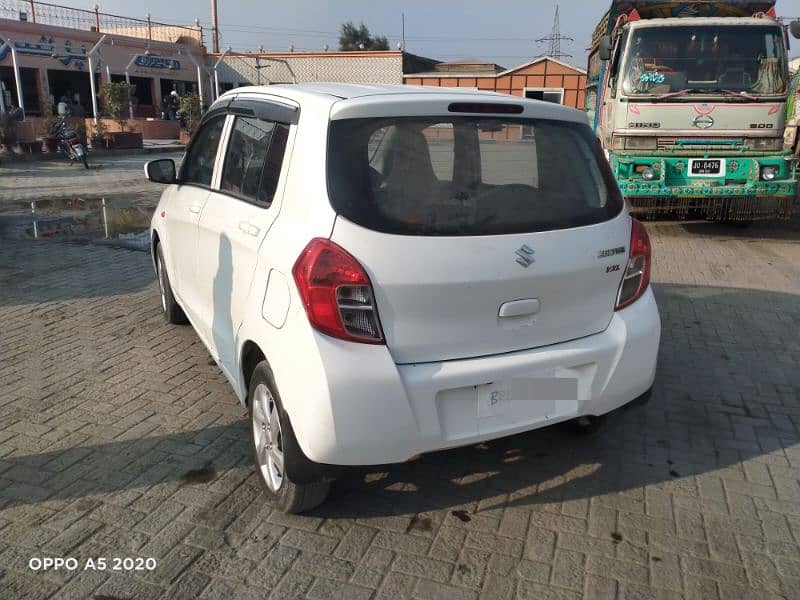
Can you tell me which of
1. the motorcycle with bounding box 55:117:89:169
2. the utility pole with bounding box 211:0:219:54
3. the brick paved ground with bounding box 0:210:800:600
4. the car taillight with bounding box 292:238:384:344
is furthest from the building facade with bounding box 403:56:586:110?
the car taillight with bounding box 292:238:384:344

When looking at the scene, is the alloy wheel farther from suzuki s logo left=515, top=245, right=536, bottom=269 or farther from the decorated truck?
the decorated truck

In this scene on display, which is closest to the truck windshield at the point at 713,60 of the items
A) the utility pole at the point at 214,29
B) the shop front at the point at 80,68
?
the shop front at the point at 80,68

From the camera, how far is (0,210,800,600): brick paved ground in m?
2.62

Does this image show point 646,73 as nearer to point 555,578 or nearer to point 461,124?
point 461,124

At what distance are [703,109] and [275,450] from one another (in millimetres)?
7718

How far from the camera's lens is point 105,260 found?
7734mm

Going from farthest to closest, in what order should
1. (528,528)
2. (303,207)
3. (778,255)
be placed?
(778,255) < (528,528) < (303,207)

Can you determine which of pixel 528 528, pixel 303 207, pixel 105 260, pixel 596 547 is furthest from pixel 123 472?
pixel 105 260

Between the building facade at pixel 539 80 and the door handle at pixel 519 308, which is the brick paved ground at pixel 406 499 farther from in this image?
the building facade at pixel 539 80

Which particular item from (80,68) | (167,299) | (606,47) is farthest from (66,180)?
(80,68)

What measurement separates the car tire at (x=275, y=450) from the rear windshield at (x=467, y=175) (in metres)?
0.88

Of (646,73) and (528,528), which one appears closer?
(528,528)

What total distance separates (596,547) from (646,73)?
7394 mm

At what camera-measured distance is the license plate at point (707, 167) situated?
8641mm
